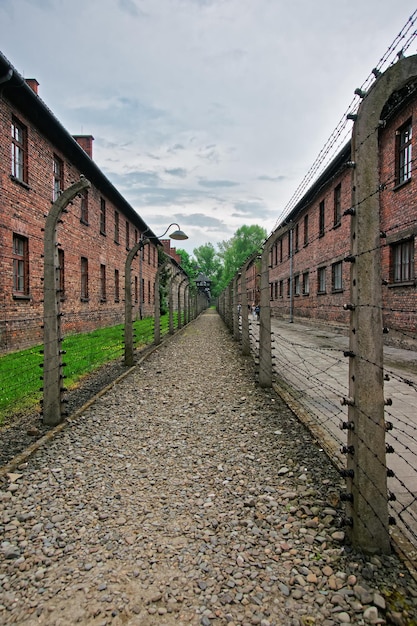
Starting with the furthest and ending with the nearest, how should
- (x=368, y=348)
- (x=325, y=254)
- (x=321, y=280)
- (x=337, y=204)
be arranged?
(x=321, y=280), (x=325, y=254), (x=337, y=204), (x=368, y=348)

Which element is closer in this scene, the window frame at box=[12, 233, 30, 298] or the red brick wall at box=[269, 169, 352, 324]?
the window frame at box=[12, 233, 30, 298]

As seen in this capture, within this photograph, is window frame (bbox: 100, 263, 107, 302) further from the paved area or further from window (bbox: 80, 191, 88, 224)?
the paved area

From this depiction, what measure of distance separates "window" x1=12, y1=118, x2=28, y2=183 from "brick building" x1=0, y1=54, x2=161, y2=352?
0.03m

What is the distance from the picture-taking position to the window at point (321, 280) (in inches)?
749

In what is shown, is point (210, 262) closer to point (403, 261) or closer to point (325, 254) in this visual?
point (325, 254)

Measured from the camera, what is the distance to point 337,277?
1723cm

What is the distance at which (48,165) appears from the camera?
13148mm

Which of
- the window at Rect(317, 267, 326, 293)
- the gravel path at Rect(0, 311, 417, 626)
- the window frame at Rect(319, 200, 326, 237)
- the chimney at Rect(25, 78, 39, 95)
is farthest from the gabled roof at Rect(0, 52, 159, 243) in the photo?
the window frame at Rect(319, 200, 326, 237)

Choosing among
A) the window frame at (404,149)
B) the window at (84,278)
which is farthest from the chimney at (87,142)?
the window frame at (404,149)

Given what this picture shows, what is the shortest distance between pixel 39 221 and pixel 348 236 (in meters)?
11.0

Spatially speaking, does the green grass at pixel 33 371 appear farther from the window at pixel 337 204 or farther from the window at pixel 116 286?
the window at pixel 337 204

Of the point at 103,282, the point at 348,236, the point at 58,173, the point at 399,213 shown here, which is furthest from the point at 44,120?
the point at 348,236

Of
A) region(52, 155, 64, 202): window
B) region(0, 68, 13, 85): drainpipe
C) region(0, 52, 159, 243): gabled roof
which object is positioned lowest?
region(52, 155, 64, 202): window

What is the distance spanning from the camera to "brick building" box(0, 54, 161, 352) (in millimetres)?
10352
